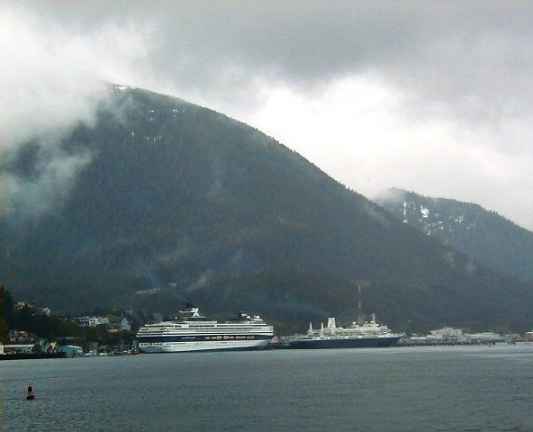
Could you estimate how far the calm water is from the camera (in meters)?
88.2

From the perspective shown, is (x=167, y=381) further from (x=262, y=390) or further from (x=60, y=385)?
(x=262, y=390)

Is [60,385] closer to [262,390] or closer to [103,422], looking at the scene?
[262,390]

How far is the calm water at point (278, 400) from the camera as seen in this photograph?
289ft

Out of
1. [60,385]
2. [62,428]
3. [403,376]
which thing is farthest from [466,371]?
[62,428]

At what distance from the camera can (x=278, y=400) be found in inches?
4235

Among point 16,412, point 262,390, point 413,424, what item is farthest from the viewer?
point 262,390

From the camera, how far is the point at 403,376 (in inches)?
5556

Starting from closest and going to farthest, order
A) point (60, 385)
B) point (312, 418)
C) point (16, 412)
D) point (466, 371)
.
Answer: point (312, 418), point (16, 412), point (60, 385), point (466, 371)

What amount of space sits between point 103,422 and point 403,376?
5821 cm

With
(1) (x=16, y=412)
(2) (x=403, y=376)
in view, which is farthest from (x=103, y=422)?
(2) (x=403, y=376)

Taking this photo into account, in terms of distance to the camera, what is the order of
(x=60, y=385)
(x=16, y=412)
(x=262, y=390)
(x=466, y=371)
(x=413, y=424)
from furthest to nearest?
(x=466, y=371) → (x=60, y=385) → (x=262, y=390) → (x=16, y=412) → (x=413, y=424)

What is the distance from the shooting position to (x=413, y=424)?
279ft

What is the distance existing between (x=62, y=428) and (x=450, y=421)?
30.8m

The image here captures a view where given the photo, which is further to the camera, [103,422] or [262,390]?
[262,390]
